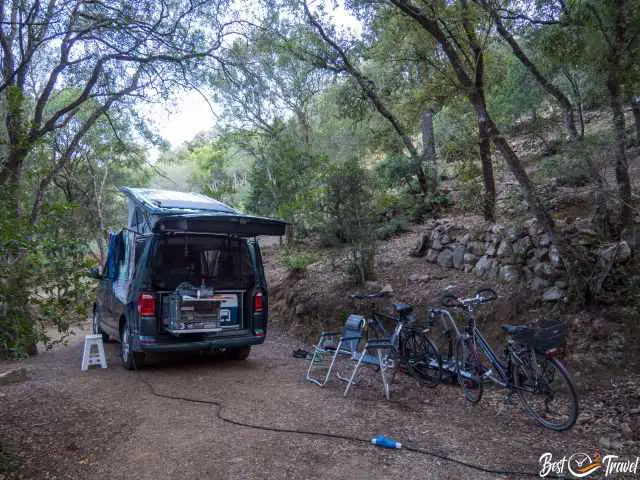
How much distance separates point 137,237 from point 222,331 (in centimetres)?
176

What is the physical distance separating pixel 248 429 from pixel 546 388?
2638 mm

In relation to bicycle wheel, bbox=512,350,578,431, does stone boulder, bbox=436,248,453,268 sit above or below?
above

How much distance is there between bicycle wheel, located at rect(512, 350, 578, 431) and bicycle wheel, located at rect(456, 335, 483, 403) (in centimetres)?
45

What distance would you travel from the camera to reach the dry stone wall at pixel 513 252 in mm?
6434

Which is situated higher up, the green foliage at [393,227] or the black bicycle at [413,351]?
the green foliage at [393,227]

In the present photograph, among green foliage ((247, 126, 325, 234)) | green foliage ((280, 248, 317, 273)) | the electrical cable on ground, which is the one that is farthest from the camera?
green foliage ((247, 126, 325, 234))

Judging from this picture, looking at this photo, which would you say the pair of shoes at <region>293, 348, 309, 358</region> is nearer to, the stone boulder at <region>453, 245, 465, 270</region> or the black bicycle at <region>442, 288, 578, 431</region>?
the black bicycle at <region>442, 288, 578, 431</region>

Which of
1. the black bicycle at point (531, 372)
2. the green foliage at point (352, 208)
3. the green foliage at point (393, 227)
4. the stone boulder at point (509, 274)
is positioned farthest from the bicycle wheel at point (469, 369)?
the green foliage at point (393, 227)

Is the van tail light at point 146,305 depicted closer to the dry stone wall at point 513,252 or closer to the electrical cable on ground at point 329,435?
the electrical cable on ground at point 329,435

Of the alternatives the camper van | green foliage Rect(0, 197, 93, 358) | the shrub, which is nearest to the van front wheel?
the camper van

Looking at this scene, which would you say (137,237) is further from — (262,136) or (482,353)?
(262,136)

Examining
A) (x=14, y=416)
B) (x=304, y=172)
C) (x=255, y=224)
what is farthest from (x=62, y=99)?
(x=14, y=416)

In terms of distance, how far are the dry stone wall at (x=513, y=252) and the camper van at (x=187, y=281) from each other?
3.53 meters

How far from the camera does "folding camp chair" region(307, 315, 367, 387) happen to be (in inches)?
224
